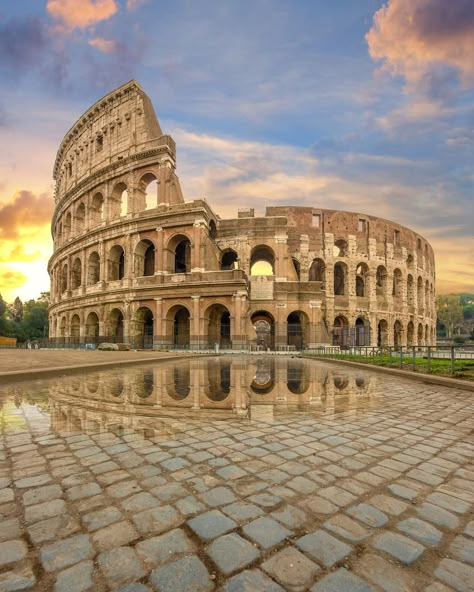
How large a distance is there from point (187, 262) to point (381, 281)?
871 inches

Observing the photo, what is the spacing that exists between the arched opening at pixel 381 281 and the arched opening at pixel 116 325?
27.1m

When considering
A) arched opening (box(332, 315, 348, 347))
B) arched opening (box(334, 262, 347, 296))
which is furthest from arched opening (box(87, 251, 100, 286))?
arched opening (box(334, 262, 347, 296))

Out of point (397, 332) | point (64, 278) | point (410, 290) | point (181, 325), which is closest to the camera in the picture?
point (181, 325)

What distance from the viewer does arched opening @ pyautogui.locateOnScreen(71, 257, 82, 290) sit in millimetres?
32406

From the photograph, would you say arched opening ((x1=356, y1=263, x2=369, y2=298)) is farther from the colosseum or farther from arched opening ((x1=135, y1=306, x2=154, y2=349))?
arched opening ((x1=135, y1=306, x2=154, y2=349))

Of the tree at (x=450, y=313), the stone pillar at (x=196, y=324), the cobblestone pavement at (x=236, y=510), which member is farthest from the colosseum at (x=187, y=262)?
the tree at (x=450, y=313)

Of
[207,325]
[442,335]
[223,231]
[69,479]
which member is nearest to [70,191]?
[223,231]

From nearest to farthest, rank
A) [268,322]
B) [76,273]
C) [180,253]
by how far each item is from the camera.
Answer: [180,253]
[76,273]
[268,322]

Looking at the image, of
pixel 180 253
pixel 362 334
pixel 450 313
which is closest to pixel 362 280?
pixel 362 334

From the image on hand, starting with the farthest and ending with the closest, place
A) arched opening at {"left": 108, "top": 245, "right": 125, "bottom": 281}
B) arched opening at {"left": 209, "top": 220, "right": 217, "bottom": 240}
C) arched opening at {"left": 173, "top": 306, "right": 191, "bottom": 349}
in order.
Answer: arched opening at {"left": 209, "top": 220, "right": 217, "bottom": 240} → arched opening at {"left": 108, "top": 245, "right": 125, "bottom": 281} → arched opening at {"left": 173, "top": 306, "right": 191, "bottom": 349}

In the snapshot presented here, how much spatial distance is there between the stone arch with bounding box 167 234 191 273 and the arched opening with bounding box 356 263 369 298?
754 inches

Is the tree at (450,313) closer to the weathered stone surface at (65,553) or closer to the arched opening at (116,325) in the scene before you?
the arched opening at (116,325)

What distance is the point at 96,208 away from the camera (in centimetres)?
3159

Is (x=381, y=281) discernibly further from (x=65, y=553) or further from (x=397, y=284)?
(x=65, y=553)
